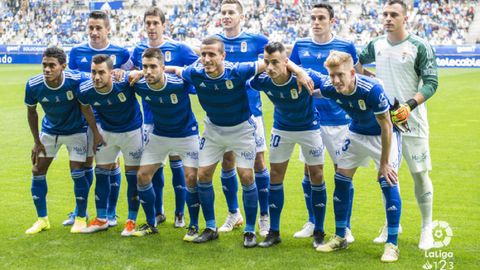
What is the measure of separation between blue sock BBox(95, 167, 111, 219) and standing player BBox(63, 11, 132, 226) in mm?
254

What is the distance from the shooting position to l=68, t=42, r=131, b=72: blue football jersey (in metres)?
8.02

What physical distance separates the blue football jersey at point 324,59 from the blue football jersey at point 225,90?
883 mm

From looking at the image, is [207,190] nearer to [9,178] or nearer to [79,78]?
[79,78]

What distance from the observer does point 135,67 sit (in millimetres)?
8172

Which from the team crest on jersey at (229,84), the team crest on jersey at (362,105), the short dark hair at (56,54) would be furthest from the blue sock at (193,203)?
the team crest on jersey at (362,105)

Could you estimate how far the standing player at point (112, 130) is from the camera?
720cm

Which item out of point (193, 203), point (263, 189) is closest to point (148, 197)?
point (193, 203)

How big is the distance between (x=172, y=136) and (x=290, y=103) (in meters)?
1.37

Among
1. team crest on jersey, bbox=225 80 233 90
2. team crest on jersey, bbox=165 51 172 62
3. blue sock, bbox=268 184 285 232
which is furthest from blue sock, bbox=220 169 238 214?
team crest on jersey, bbox=165 51 172 62

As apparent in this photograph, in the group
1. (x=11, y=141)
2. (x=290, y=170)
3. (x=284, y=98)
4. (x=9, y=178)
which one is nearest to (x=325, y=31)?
(x=284, y=98)

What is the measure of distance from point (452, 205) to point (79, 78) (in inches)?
194

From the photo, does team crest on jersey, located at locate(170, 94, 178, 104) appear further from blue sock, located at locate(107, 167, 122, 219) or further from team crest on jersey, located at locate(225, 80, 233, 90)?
blue sock, located at locate(107, 167, 122, 219)

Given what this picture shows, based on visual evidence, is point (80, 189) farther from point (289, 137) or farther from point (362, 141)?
point (362, 141)

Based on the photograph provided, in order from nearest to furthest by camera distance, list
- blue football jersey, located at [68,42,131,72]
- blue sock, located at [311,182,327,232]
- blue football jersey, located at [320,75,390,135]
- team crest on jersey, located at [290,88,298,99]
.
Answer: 1. blue football jersey, located at [320,75,390,135]
2. team crest on jersey, located at [290,88,298,99]
3. blue sock, located at [311,182,327,232]
4. blue football jersey, located at [68,42,131,72]
